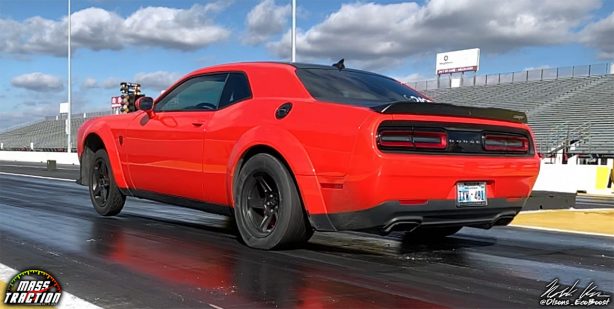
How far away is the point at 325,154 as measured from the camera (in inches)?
183

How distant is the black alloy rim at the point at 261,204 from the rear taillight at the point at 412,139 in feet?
3.62

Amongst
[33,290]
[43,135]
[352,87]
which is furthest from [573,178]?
[43,135]

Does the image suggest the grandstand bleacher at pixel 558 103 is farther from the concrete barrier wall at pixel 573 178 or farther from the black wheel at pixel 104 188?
the black wheel at pixel 104 188

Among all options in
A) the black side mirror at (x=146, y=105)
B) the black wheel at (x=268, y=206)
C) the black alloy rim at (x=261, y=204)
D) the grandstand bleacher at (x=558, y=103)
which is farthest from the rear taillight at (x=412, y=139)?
the grandstand bleacher at (x=558, y=103)

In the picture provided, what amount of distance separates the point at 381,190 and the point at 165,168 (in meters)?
2.70

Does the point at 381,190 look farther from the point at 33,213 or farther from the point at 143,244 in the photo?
the point at 33,213

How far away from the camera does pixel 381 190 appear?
4402 mm

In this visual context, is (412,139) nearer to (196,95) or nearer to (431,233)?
(431,233)

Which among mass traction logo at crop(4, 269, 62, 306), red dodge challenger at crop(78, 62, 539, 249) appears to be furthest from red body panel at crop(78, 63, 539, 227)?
mass traction logo at crop(4, 269, 62, 306)

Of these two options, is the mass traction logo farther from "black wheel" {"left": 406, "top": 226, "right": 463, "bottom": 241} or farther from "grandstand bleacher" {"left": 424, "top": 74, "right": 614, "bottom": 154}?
"grandstand bleacher" {"left": 424, "top": 74, "right": 614, "bottom": 154}

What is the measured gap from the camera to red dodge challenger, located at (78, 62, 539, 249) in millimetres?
4492

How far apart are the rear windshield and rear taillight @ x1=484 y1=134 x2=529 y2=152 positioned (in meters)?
0.90

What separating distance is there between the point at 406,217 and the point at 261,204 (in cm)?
133

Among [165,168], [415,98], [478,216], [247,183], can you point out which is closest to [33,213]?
[165,168]
